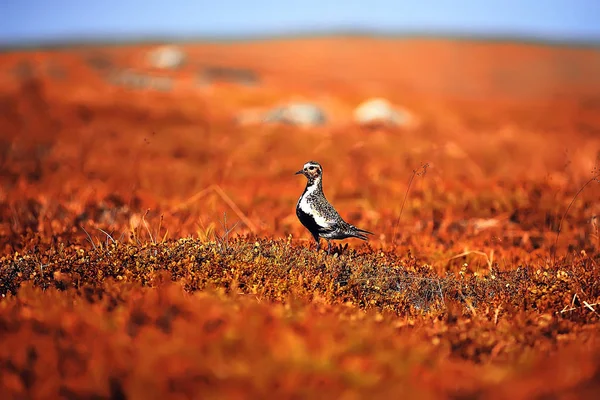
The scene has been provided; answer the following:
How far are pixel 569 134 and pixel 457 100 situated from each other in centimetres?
1304

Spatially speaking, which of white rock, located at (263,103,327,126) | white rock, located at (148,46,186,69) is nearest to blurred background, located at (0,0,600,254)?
white rock, located at (263,103,327,126)

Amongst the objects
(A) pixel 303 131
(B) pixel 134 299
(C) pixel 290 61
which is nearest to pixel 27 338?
(B) pixel 134 299

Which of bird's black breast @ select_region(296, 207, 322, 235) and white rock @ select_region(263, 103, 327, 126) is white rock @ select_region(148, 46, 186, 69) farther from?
bird's black breast @ select_region(296, 207, 322, 235)

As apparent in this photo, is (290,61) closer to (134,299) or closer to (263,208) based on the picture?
(263,208)

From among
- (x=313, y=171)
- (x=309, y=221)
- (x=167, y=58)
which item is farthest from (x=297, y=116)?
(x=167, y=58)

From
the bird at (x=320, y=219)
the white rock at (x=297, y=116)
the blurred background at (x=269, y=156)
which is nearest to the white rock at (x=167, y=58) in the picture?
the blurred background at (x=269, y=156)

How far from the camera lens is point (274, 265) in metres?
5.03

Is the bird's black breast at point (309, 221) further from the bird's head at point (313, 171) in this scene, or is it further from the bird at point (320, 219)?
the bird's head at point (313, 171)

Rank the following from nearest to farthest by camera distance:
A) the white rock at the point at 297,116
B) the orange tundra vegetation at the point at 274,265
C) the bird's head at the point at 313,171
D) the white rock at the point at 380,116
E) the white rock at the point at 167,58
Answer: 1. the orange tundra vegetation at the point at 274,265
2. the bird's head at the point at 313,171
3. the white rock at the point at 297,116
4. the white rock at the point at 380,116
5. the white rock at the point at 167,58

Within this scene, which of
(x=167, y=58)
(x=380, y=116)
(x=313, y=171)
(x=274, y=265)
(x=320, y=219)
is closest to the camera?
(x=274, y=265)

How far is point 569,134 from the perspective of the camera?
22016mm

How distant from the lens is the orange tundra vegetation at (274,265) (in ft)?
9.90

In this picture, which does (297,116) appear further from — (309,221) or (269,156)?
(309,221)

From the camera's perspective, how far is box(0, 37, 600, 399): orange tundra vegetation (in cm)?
302
